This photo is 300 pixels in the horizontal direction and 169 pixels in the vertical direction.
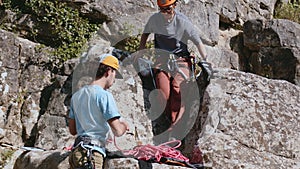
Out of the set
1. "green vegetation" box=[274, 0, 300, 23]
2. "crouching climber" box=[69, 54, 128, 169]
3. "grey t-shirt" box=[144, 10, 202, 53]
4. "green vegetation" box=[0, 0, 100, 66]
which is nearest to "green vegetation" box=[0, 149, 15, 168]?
"green vegetation" box=[0, 0, 100, 66]

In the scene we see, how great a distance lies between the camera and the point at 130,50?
7.92 metres

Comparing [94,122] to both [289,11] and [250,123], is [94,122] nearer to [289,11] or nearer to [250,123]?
[250,123]

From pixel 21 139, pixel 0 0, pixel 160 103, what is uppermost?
pixel 0 0

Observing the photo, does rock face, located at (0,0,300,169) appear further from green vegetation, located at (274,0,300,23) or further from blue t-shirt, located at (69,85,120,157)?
green vegetation, located at (274,0,300,23)

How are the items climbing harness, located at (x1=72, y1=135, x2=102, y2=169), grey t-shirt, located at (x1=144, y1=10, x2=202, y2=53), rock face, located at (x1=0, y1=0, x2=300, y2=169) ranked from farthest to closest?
grey t-shirt, located at (x1=144, y1=10, x2=202, y2=53), rock face, located at (x1=0, y1=0, x2=300, y2=169), climbing harness, located at (x1=72, y1=135, x2=102, y2=169)

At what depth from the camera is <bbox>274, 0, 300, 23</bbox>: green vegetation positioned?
9844mm

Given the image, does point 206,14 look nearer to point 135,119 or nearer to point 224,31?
point 224,31

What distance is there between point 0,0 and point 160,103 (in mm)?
2654

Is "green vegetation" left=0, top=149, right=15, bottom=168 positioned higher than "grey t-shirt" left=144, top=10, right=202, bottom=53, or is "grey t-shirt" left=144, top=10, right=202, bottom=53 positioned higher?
Result: "grey t-shirt" left=144, top=10, right=202, bottom=53

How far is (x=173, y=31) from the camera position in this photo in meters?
6.82

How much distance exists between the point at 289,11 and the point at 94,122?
Result: 6134mm

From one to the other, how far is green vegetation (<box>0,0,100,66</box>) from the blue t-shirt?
2.88 metres

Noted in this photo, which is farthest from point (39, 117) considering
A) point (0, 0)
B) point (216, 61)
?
point (216, 61)

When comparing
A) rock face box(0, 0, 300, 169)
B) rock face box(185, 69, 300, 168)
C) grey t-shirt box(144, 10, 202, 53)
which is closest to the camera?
rock face box(185, 69, 300, 168)
